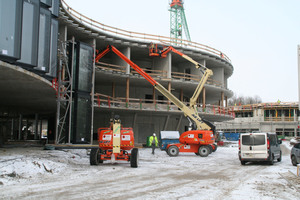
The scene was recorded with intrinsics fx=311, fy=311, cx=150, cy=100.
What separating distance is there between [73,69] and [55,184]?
16736 mm

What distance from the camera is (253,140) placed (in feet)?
52.9

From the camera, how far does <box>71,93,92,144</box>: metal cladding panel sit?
23797 mm

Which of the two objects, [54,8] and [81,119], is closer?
[54,8]

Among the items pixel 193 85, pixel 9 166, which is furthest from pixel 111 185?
pixel 193 85

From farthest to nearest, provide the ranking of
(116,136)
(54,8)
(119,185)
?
(54,8) < (116,136) < (119,185)

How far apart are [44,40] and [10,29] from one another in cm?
304

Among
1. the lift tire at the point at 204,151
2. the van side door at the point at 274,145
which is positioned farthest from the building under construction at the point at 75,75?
the van side door at the point at 274,145

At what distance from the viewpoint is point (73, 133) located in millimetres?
23688

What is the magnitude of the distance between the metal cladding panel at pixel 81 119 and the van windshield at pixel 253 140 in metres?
12.8

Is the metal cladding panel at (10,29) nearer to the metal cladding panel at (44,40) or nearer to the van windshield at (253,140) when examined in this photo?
the metal cladding panel at (44,40)

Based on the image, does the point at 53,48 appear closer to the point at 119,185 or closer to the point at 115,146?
the point at 115,146

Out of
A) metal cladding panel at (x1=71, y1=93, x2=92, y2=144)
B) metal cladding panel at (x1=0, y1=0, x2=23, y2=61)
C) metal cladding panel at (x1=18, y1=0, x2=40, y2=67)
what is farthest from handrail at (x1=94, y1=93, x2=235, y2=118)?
metal cladding panel at (x1=0, y1=0, x2=23, y2=61)

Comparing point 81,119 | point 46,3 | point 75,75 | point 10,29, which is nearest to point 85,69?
point 75,75

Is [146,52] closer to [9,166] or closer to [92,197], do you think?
[9,166]
